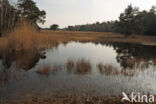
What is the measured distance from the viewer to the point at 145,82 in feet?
18.9

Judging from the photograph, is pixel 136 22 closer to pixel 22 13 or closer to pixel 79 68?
pixel 22 13

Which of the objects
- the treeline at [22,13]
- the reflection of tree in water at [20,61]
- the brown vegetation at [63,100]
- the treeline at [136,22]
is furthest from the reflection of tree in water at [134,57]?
the treeline at [136,22]

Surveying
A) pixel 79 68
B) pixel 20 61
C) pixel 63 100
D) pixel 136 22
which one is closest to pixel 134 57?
pixel 79 68

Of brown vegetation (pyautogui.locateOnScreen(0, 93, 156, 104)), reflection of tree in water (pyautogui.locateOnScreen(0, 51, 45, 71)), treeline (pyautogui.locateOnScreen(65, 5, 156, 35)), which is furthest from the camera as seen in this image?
treeline (pyautogui.locateOnScreen(65, 5, 156, 35))

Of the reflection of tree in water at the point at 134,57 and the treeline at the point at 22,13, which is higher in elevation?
the treeline at the point at 22,13

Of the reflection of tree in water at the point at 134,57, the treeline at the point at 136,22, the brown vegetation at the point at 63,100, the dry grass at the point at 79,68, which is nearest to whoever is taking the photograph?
the brown vegetation at the point at 63,100

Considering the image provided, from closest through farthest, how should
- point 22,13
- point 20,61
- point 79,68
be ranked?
point 79,68, point 20,61, point 22,13

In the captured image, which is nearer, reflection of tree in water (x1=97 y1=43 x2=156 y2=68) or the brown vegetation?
the brown vegetation

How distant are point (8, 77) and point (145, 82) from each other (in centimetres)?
643

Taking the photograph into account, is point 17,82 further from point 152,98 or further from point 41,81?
point 152,98

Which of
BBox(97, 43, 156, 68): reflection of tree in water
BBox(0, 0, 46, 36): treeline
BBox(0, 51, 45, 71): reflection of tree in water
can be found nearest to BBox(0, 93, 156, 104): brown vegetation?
BBox(0, 51, 45, 71): reflection of tree in water

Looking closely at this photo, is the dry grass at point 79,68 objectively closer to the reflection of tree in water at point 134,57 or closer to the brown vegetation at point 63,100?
the brown vegetation at point 63,100

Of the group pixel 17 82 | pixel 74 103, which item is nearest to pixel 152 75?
pixel 74 103

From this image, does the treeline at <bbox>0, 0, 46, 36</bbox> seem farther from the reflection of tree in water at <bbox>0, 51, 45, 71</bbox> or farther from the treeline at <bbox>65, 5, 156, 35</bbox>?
the treeline at <bbox>65, 5, 156, 35</bbox>
